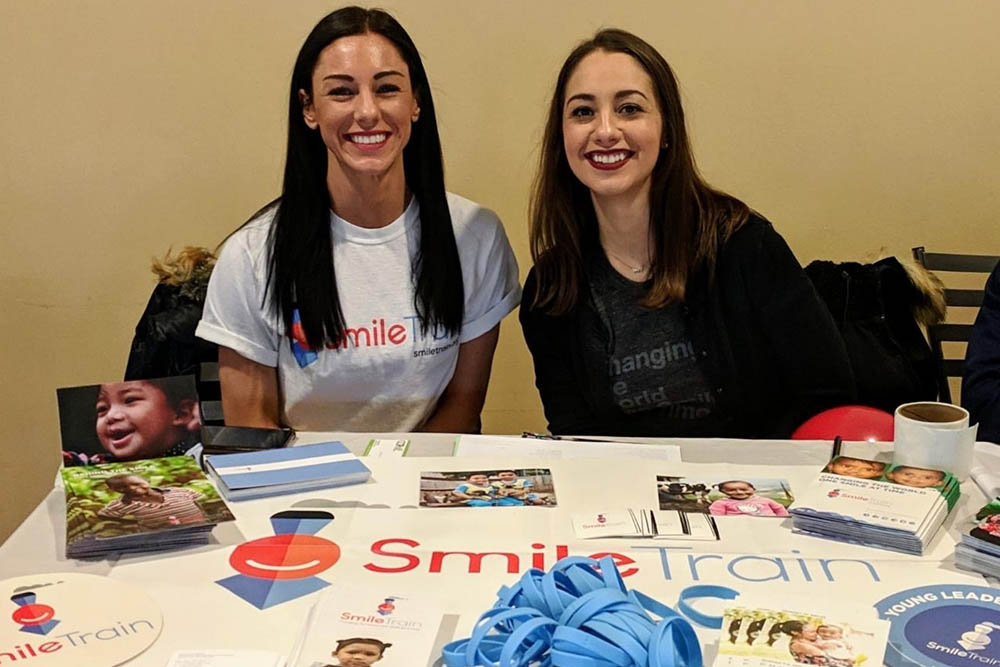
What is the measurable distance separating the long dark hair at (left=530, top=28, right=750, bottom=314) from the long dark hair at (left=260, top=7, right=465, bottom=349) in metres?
0.19

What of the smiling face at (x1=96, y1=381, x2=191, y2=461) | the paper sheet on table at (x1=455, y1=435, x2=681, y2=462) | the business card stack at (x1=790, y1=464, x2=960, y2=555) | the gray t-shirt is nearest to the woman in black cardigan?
the gray t-shirt

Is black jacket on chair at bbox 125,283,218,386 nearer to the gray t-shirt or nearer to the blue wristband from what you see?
the gray t-shirt

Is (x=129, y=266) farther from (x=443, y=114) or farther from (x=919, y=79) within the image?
(x=919, y=79)

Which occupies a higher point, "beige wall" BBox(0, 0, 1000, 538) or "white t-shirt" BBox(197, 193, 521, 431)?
"beige wall" BBox(0, 0, 1000, 538)

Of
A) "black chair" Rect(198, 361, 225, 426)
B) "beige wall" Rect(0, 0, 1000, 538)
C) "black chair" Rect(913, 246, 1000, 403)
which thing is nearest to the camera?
"black chair" Rect(198, 361, 225, 426)

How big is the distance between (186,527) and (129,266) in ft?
5.15

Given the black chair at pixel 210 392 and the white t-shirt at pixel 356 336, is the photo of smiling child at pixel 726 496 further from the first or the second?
the black chair at pixel 210 392

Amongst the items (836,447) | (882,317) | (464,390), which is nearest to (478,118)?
(464,390)

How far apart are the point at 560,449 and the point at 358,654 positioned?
60cm

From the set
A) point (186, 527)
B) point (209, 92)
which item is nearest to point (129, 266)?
point (209, 92)

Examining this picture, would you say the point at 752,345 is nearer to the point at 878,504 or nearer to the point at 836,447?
the point at 836,447

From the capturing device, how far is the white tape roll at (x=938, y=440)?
4.49ft

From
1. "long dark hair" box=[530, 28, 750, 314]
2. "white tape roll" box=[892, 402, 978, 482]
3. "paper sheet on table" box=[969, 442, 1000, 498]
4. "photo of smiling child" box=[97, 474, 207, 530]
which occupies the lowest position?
"paper sheet on table" box=[969, 442, 1000, 498]

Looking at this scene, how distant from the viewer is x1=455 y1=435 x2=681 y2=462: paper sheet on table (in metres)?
1.50
